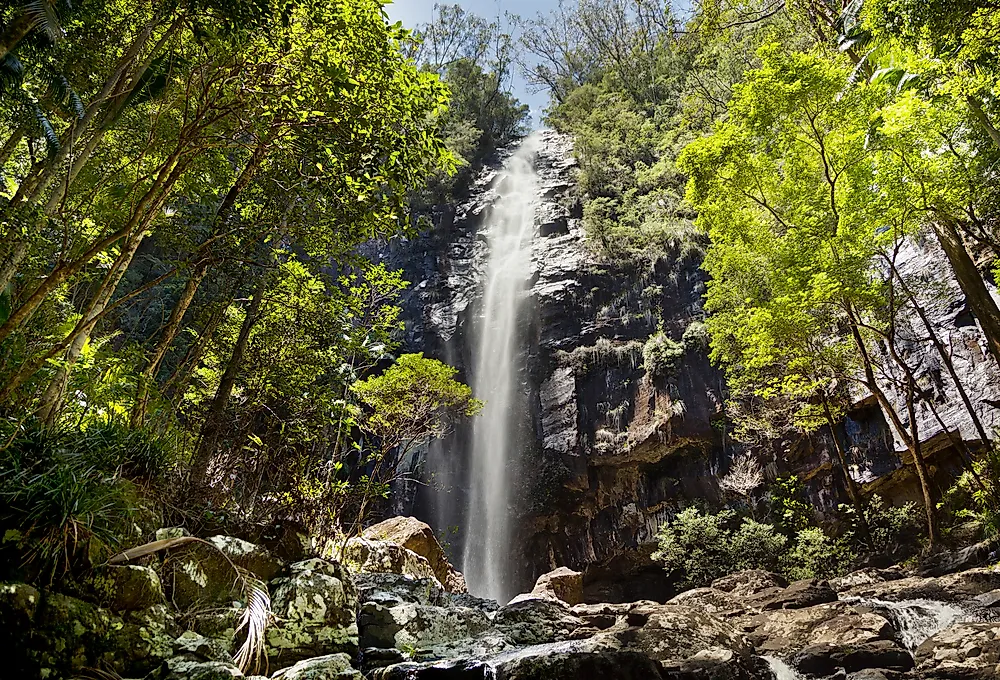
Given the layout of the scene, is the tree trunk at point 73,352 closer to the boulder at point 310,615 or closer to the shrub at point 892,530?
the boulder at point 310,615

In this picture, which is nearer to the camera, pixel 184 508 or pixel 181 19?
pixel 181 19

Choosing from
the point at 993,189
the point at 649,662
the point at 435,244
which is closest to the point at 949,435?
the point at 993,189

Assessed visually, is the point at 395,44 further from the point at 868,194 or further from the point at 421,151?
the point at 868,194

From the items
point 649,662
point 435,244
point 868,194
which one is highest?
point 435,244

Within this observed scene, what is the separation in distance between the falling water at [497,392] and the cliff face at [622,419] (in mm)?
402

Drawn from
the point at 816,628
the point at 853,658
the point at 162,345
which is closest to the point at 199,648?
the point at 162,345

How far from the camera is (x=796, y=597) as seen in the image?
25.9ft

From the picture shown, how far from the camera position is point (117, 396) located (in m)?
5.85

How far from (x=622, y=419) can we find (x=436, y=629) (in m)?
9.91

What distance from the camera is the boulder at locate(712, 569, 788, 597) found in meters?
8.99

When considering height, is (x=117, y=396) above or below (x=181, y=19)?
below

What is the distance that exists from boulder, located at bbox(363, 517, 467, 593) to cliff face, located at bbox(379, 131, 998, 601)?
757mm

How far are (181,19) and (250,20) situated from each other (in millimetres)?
703

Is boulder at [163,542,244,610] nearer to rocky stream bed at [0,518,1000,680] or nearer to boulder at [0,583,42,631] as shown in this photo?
rocky stream bed at [0,518,1000,680]
